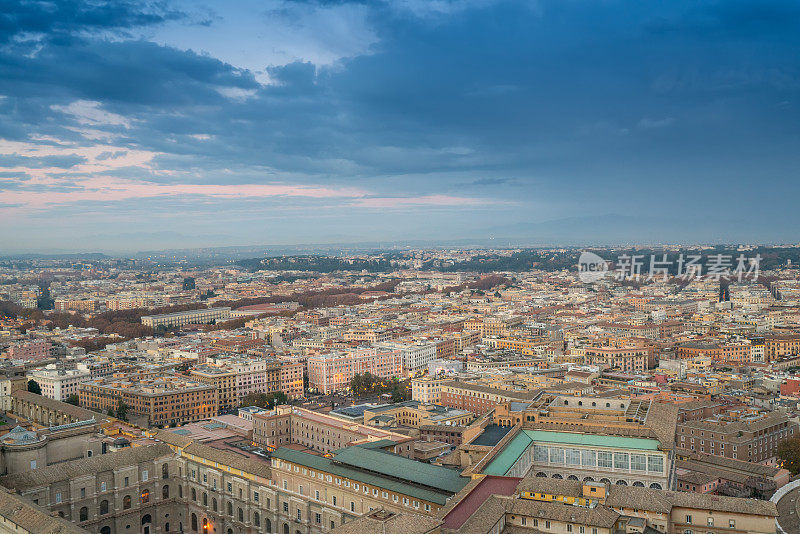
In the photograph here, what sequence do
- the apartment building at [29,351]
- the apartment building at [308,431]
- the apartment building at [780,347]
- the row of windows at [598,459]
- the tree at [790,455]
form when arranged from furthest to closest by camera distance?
the apartment building at [29,351], the apartment building at [780,347], the apartment building at [308,431], the tree at [790,455], the row of windows at [598,459]

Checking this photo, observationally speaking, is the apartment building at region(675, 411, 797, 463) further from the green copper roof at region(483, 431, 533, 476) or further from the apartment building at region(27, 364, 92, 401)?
the apartment building at region(27, 364, 92, 401)

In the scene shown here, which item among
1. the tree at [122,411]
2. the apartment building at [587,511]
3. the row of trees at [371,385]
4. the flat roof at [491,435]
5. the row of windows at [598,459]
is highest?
the apartment building at [587,511]

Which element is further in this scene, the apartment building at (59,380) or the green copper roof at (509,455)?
the apartment building at (59,380)

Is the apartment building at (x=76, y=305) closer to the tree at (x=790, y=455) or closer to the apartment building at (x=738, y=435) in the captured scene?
the apartment building at (x=738, y=435)

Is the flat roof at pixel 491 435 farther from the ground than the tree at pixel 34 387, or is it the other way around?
the flat roof at pixel 491 435

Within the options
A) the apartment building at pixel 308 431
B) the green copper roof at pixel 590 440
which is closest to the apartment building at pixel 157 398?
the apartment building at pixel 308 431

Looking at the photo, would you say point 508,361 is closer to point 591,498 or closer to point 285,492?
point 285,492

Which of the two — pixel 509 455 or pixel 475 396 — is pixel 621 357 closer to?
pixel 475 396
